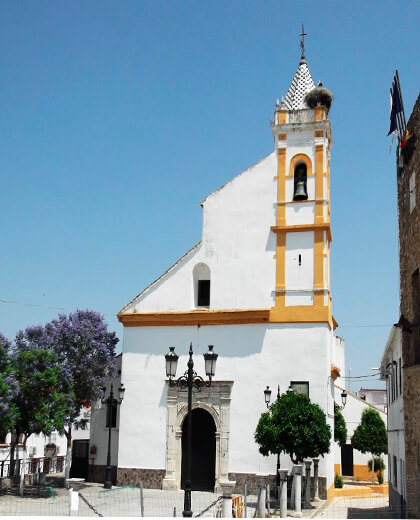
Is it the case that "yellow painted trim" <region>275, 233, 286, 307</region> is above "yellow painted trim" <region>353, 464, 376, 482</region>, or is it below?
above

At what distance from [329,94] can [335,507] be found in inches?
623

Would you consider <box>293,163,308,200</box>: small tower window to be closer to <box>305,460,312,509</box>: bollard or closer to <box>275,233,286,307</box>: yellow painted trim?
<box>275,233,286,307</box>: yellow painted trim

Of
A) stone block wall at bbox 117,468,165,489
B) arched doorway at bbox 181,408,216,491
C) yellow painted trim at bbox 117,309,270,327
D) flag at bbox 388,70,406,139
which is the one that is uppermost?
flag at bbox 388,70,406,139

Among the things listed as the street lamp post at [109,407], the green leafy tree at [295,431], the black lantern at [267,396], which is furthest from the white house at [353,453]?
the green leafy tree at [295,431]

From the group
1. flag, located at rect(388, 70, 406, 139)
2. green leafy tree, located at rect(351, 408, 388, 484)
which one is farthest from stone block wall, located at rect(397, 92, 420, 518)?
green leafy tree, located at rect(351, 408, 388, 484)

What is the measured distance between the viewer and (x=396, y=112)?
54.2ft

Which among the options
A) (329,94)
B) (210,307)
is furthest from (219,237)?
(329,94)

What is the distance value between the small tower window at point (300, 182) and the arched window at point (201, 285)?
4.64 meters

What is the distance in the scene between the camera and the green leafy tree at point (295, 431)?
20016mm

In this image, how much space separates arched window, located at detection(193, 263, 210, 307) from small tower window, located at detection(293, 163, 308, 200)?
15.2 ft

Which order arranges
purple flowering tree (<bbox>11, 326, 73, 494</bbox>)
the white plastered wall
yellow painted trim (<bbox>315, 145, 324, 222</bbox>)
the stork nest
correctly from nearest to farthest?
1. purple flowering tree (<bbox>11, 326, 73, 494</bbox>)
2. the white plastered wall
3. yellow painted trim (<bbox>315, 145, 324, 222</bbox>)
4. the stork nest

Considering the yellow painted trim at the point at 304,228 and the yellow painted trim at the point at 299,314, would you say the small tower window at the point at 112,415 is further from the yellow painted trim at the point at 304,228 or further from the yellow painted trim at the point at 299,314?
the yellow painted trim at the point at 304,228

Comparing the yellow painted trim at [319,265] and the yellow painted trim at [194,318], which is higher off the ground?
the yellow painted trim at [319,265]

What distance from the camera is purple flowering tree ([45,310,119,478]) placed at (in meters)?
23.8
